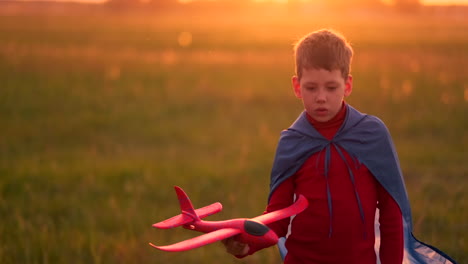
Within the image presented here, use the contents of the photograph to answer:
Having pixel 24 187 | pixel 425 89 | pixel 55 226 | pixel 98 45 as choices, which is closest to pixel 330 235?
pixel 55 226

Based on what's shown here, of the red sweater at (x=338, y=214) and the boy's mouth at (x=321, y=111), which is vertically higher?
the boy's mouth at (x=321, y=111)

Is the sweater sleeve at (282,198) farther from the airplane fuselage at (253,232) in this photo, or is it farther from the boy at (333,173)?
the airplane fuselage at (253,232)

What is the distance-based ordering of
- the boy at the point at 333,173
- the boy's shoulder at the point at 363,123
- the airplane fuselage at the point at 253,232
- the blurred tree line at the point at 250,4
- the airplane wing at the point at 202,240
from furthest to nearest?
the blurred tree line at the point at 250,4 < the boy's shoulder at the point at 363,123 < the boy at the point at 333,173 < the airplane fuselage at the point at 253,232 < the airplane wing at the point at 202,240

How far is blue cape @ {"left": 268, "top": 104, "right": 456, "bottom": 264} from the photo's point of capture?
112 inches

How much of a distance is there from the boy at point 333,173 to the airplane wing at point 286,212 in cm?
11

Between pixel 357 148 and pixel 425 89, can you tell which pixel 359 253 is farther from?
pixel 425 89

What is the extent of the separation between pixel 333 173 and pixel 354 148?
16 cm

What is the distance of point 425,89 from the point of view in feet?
40.6

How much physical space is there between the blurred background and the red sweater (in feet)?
2.70

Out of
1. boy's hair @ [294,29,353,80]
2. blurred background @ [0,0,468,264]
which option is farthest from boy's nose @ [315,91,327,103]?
blurred background @ [0,0,468,264]

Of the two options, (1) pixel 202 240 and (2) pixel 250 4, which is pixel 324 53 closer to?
(1) pixel 202 240

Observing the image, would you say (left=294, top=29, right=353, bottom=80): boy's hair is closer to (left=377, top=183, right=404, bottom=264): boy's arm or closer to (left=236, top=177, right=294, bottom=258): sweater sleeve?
(left=236, top=177, right=294, bottom=258): sweater sleeve

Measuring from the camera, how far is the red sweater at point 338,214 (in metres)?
2.80

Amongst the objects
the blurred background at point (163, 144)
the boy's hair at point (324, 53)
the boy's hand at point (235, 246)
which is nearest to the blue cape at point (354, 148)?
the boy's hair at point (324, 53)
